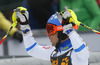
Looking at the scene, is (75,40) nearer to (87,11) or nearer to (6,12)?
(87,11)

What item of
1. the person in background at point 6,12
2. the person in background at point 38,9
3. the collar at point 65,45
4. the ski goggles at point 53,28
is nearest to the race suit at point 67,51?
the collar at point 65,45

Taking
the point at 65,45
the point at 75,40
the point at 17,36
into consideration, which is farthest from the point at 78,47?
the point at 17,36

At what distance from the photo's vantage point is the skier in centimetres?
268

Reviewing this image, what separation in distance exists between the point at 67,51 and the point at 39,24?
1560 millimetres

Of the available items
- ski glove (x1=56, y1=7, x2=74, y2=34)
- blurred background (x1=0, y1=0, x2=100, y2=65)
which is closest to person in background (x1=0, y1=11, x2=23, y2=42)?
blurred background (x1=0, y1=0, x2=100, y2=65)

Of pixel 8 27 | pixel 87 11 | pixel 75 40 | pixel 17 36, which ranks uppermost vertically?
pixel 87 11

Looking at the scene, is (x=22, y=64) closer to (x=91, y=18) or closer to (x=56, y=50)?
(x=56, y=50)

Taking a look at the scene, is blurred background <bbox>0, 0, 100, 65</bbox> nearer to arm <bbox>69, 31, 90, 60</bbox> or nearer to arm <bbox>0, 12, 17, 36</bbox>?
arm <bbox>0, 12, 17, 36</bbox>

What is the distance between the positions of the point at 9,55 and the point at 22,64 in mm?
337

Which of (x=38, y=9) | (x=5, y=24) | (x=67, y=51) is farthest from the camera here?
(x=38, y=9)

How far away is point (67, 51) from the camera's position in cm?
301

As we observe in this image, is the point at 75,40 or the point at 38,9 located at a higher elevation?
the point at 38,9

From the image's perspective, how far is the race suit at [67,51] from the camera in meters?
2.68

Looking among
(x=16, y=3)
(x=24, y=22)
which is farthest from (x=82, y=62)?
(x=16, y=3)
